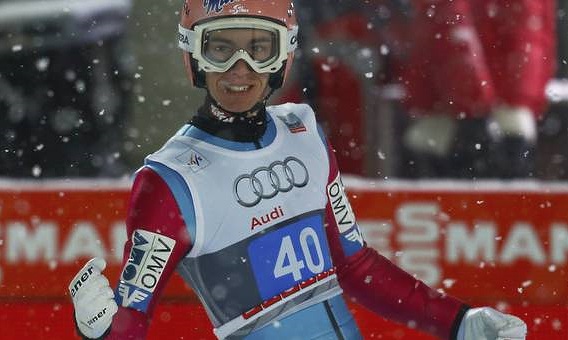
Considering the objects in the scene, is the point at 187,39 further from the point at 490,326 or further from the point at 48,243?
the point at 48,243

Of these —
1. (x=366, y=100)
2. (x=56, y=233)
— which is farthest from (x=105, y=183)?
(x=366, y=100)

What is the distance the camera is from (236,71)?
10.4 ft

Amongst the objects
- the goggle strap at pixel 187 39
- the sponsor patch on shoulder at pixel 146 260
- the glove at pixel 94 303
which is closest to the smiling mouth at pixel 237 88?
the goggle strap at pixel 187 39

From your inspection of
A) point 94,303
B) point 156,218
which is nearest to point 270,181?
point 156,218

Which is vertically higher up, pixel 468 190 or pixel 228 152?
pixel 228 152

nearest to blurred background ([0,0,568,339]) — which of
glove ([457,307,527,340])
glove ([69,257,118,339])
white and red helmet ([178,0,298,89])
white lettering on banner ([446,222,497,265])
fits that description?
white lettering on banner ([446,222,497,265])

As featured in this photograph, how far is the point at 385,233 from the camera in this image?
4.36 m

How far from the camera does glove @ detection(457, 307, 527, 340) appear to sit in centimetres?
312

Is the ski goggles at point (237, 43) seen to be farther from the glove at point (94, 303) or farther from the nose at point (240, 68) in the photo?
the glove at point (94, 303)

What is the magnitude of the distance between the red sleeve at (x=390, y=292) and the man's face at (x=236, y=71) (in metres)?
0.29

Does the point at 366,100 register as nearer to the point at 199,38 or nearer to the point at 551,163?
the point at 551,163

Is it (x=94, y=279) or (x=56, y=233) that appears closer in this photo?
(x=94, y=279)

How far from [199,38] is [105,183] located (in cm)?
129

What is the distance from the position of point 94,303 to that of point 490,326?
3.06 feet
